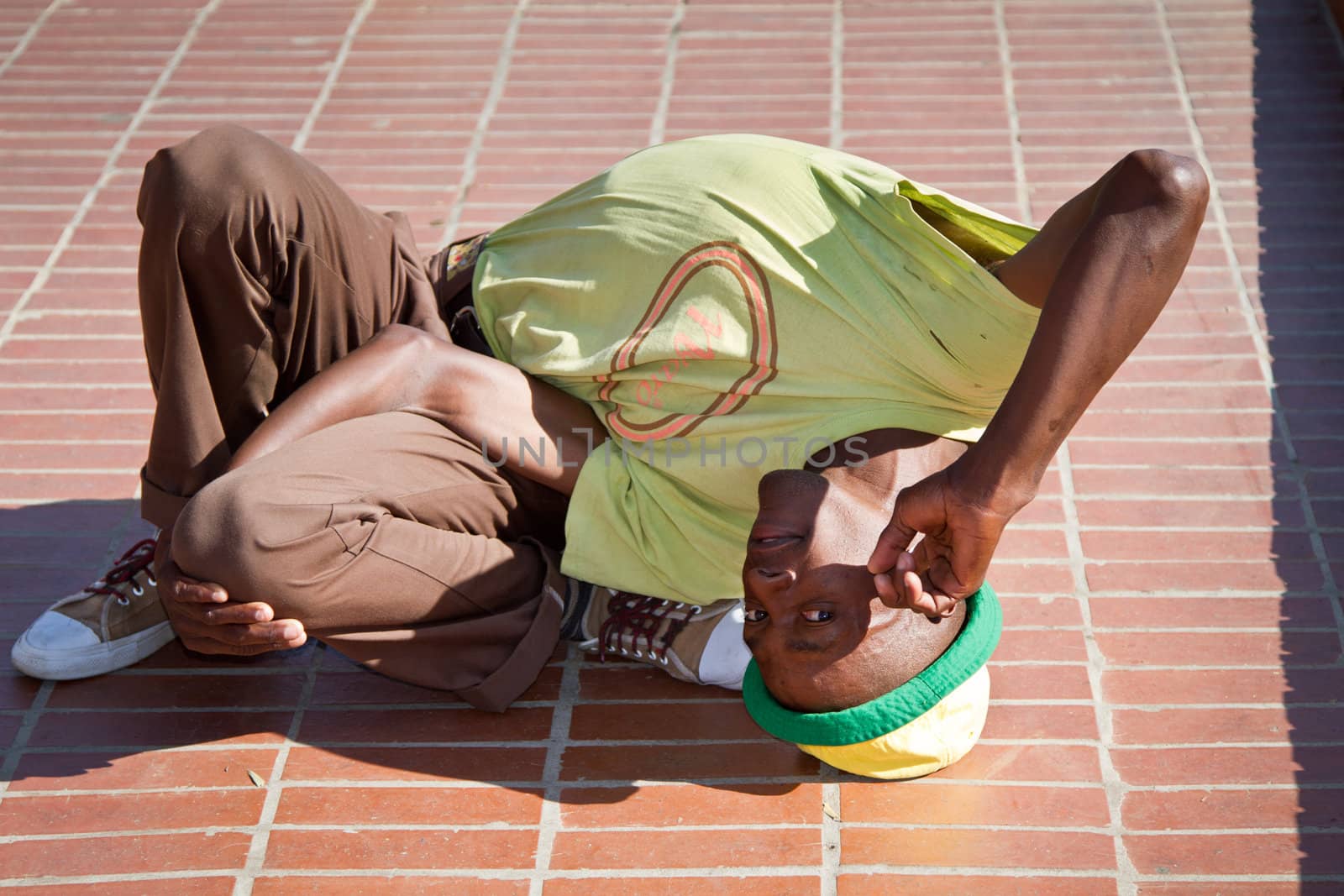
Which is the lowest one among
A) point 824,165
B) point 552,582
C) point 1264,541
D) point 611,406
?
point 1264,541

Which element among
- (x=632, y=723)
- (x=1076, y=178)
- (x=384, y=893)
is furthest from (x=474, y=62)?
(x=384, y=893)

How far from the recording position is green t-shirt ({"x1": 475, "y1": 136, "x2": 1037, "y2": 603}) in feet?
6.96

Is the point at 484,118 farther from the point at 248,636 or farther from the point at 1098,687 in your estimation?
the point at 1098,687

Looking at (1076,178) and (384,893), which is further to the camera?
(1076,178)

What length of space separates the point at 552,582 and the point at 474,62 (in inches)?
95.3

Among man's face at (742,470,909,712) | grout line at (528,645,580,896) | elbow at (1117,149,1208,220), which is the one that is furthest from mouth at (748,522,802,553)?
elbow at (1117,149,1208,220)

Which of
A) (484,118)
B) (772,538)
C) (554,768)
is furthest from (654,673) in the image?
(484,118)

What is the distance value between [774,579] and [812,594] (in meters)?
0.06

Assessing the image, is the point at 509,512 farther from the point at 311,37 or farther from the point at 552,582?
the point at 311,37

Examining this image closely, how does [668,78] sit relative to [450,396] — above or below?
below

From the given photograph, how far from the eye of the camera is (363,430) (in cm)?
225

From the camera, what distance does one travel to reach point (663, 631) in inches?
94.6

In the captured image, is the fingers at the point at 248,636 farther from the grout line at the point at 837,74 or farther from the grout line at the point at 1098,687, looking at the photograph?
the grout line at the point at 837,74

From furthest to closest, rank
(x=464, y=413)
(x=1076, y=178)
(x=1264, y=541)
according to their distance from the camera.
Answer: (x=1076, y=178)
(x=1264, y=541)
(x=464, y=413)
